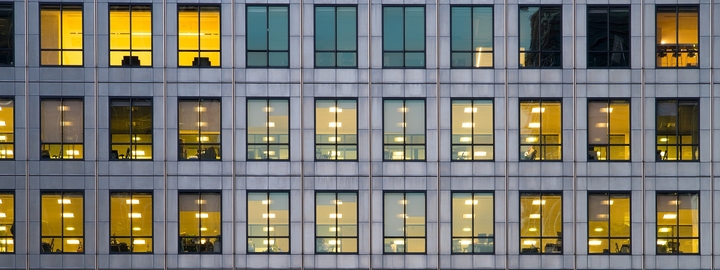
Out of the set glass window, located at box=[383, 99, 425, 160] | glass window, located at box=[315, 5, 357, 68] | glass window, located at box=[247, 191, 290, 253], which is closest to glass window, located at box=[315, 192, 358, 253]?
glass window, located at box=[247, 191, 290, 253]

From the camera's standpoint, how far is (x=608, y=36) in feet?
96.6

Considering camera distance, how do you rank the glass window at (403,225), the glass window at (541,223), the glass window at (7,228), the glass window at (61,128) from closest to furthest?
the glass window at (7,228), the glass window at (61,128), the glass window at (541,223), the glass window at (403,225)

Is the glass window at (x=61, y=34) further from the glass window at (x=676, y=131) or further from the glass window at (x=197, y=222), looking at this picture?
the glass window at (x=676, y=131)

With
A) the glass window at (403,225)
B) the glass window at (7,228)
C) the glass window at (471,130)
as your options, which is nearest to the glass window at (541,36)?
the glass window at (471,130)

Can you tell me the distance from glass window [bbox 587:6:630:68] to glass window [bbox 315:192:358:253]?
10.8 m

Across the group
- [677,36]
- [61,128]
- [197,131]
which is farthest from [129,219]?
[677,36]

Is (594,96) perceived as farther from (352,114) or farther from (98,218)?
(98,218)

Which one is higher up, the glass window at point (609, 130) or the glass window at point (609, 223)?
the glass window at point (609, 130)

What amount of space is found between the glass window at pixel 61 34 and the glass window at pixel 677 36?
22240 mm

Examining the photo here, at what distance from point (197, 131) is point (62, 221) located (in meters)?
6.14

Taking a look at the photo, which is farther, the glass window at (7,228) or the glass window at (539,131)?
the glass window at (539,131)

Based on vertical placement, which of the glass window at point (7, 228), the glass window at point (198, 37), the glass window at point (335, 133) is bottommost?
the glass window at point (7, 228)

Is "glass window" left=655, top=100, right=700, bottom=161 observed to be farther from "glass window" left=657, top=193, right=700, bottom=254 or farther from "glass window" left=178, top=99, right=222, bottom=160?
"glass window" left=178, top=99, right=222, bottom=160

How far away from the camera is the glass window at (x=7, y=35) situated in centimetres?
2916
